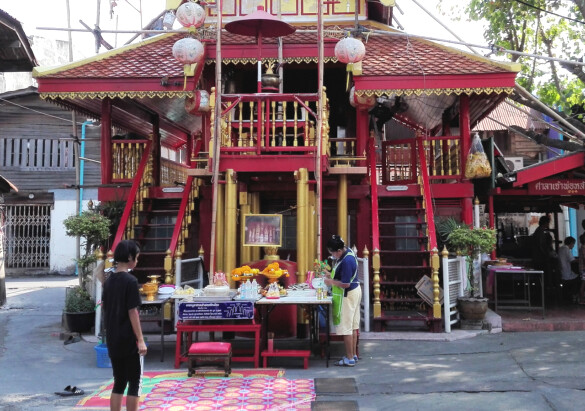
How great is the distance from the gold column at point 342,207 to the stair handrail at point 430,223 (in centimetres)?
152

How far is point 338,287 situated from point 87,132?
1733cm

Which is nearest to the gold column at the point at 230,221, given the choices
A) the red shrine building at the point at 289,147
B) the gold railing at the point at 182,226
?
Answer: the red shrine building at the point at 289,147

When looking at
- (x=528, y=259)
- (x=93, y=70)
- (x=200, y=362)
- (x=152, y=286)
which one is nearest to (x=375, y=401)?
(x=200, y=362)

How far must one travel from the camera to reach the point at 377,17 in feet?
42.7

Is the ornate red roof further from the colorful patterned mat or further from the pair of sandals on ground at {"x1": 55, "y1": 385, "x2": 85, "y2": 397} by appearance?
the pair of sandals on ground at {"x1": 55, "y1": 385, "x2": 85, "y2": 397}

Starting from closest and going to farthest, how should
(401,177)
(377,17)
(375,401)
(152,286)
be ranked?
(375,401) → (152,286) → (401,177) → (377,17)

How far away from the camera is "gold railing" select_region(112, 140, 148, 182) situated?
11914 mm

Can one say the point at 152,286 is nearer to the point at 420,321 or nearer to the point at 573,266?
the point at 420,321

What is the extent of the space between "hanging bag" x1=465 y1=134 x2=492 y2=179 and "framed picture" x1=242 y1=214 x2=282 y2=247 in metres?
4.12

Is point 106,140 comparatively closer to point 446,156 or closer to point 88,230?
point 88,230

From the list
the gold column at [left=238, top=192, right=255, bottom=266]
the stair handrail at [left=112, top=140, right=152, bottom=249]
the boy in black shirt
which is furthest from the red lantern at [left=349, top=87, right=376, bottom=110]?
the boy in black shirt

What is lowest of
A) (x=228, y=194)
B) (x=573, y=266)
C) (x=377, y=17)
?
(x=573, y=266)

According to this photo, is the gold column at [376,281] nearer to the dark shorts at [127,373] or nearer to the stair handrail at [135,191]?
the stair handrail at [135,191]

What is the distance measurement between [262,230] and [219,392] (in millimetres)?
3351
